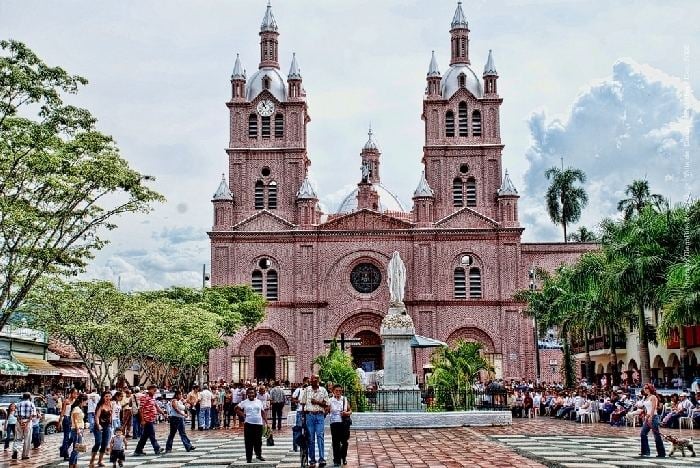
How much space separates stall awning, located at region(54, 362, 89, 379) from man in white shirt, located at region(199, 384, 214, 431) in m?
20.7

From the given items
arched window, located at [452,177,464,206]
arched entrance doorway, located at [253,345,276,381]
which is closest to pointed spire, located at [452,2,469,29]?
arched window, located at [452,177,464,206]

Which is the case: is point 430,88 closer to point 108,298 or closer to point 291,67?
point 291,67

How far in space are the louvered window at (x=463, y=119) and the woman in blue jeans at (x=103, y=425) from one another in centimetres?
4184

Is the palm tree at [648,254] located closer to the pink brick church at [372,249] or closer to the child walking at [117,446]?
the pink brick church at [372,249]

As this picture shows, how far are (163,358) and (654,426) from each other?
26.2 m

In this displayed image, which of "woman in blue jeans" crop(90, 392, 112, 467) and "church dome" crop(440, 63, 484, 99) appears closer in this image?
"woman in blue jeans" crop(90, 392, 112, 467)

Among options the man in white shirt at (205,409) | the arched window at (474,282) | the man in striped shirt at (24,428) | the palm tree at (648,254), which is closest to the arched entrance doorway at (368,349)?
the arched window at (474,282)

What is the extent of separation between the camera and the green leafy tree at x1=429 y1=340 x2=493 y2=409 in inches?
1072

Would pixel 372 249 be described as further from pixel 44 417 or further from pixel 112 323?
pixel 44 417

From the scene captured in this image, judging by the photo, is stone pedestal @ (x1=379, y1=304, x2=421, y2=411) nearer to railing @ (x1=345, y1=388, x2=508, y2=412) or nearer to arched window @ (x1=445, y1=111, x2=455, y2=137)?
railing @ (x1=345, y1=388, x2=508, y2=412)

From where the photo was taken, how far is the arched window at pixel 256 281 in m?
52.8

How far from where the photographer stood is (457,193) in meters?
54.7

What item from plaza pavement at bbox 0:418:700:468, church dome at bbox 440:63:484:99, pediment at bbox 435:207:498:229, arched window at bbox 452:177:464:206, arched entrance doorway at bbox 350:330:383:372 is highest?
church dome at bbox 440:63:484:99

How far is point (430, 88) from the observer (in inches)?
2194
